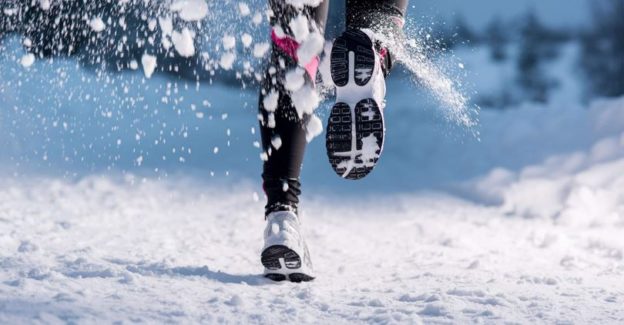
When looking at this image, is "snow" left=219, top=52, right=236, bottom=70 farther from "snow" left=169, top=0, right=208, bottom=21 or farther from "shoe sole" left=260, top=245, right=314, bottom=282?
"shoe sole" left=260, top=245, right=314, bottom=282

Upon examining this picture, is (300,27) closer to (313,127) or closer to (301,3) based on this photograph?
(301,3)

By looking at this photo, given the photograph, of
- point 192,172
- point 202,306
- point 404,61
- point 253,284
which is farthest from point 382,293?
point 192,172

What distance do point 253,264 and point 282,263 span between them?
0.26 m

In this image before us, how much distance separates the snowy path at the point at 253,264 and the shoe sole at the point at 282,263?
33mm

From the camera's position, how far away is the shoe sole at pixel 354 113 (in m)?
1.58

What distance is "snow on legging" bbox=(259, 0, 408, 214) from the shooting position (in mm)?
1675

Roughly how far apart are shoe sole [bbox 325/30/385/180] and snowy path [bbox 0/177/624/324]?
0.27 meters

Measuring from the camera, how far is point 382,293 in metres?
1.54

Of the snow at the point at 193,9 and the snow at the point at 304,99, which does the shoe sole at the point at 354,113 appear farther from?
the snow at the point at 193,9

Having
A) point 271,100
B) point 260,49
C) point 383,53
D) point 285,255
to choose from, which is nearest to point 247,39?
→ point 260,49

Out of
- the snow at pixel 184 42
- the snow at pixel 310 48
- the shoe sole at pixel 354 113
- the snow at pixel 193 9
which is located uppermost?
the snow at pixel 193 9

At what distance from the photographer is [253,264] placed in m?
1.86

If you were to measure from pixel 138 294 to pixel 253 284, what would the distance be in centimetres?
27

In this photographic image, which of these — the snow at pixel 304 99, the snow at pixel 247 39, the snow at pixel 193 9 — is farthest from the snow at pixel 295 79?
the snow at pixel 193 9
